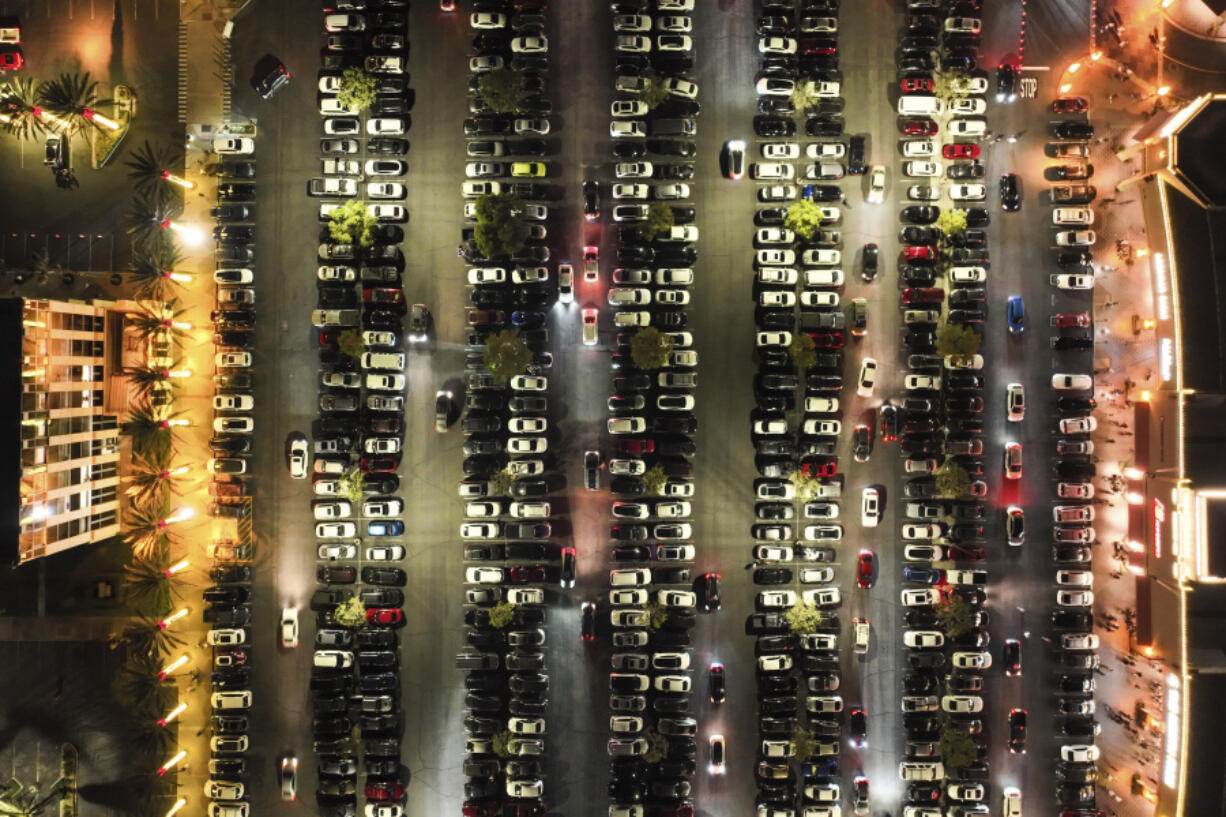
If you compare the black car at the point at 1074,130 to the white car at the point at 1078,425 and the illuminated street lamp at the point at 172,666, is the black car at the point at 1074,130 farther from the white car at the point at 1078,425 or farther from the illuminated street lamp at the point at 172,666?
the illuminated street lamp at the point at 172,666

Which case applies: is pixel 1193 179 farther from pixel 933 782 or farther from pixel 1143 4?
pixel 933 782

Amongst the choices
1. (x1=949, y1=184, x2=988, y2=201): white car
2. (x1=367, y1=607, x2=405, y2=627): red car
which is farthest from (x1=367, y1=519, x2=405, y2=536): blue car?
(x1=949, y1=184, x2=988, y2=201): white car

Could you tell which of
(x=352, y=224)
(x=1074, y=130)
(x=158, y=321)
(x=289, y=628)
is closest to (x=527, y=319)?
(x=352, y=224)

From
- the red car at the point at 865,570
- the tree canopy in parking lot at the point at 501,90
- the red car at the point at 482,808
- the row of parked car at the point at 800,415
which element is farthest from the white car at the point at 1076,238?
the red car at the point at 482,808

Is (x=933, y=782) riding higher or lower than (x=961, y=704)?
lower

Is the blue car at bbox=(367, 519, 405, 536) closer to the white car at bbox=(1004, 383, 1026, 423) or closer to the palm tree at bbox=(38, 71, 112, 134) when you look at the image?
the palm tree at bbox=(38, 71, 112, 134)

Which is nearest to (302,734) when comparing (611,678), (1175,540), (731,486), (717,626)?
(611,678)

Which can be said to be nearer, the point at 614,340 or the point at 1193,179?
the point at 1193,179
